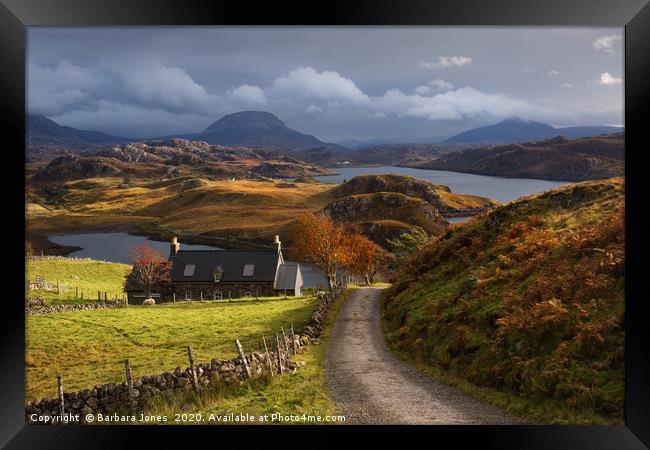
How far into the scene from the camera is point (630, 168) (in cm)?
798

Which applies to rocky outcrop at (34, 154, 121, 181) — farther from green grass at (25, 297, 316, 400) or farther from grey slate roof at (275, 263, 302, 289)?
grey slate roof at (275, 263, 302, 289)

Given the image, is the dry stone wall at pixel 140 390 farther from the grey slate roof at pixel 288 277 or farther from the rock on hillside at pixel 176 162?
the grey slate roof at pixel 288 277

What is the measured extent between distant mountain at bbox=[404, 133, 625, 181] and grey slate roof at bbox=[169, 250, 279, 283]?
671 centimetres

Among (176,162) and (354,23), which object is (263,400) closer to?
(354,23)

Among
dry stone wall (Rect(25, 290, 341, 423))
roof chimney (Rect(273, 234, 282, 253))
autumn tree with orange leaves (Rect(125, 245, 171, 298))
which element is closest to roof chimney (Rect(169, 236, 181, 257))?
autumn tree with orange leaves (Rect(125, 245, 171, 298))

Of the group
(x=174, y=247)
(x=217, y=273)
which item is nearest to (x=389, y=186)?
(x=217, y=273)

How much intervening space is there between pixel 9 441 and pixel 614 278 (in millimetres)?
12487

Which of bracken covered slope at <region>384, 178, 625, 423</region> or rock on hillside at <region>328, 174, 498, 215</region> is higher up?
rock on hillside at <region>328, 174, 498, 215</region>

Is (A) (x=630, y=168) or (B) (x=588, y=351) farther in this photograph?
(B) (x=588, y=351)

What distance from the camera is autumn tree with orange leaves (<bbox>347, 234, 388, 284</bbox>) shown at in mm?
23203

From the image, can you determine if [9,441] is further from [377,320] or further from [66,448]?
[377,320]

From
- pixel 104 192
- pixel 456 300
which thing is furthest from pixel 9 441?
pixel 456 300

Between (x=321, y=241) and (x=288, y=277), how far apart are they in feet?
8.12

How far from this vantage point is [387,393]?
368 inches
